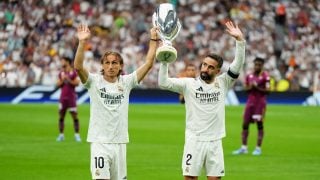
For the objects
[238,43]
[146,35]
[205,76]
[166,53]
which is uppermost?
[146,35]

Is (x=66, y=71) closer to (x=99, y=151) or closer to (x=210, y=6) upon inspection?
(x=99, y=151)

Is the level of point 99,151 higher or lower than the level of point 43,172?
higher

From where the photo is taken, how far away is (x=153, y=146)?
2178cm

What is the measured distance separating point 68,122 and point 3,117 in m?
2.38

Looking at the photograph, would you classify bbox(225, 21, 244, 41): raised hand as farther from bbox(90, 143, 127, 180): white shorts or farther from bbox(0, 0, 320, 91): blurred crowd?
bbox(0, 0, 320, 91): blurred crowd

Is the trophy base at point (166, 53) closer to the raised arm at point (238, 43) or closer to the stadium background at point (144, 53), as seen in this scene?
the raised arm at point (238, 43)

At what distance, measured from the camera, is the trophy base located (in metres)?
10.1

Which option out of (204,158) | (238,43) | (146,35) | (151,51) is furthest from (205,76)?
(146,35)

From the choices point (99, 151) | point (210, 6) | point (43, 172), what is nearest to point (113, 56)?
point (99, 151)

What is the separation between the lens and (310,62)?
40.3 m

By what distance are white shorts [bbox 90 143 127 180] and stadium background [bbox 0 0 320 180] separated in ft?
32.7

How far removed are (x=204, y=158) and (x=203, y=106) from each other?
0.71 meters

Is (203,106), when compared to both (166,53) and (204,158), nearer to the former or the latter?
(204,158)

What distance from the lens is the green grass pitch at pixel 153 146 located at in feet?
54.6
